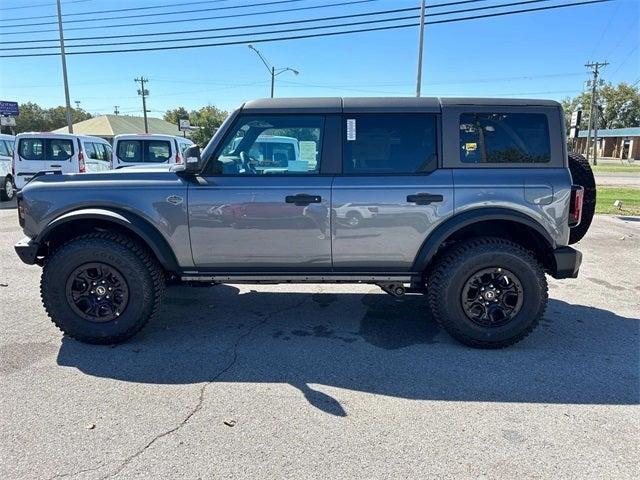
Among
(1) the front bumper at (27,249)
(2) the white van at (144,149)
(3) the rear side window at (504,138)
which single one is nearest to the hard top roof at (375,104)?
(3) the rear side window at (504,138)

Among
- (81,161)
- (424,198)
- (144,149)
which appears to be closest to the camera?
(424,198)

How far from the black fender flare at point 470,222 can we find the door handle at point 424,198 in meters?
0.21

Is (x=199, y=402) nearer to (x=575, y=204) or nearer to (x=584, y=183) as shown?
(x=575, y=204)

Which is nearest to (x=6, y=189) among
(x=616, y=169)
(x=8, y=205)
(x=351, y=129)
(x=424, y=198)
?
(x=8, y=205)

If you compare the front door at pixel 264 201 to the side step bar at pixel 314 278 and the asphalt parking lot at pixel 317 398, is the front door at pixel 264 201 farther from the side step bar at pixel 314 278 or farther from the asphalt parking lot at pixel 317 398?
the asphalt parking lot at pixel 317 398

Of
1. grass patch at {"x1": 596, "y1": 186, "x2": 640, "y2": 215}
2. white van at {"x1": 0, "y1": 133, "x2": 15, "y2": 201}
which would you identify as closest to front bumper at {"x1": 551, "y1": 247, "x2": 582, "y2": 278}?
grass patch at {"x1": 596, "y1": 186, "x2": 640, "y2": 215}

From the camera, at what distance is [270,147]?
12.3 ft

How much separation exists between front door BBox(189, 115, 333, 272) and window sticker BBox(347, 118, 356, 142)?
22cm

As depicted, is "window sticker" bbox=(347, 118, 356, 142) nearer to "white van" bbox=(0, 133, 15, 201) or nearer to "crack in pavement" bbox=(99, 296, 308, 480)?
"crack in pavement" bbox=(99, 296, 308, 480)

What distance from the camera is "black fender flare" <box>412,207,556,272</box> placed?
3.57 m

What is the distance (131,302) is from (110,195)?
90cm

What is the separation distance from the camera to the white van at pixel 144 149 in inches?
452

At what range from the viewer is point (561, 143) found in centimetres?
365

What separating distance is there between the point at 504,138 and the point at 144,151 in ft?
33.1
